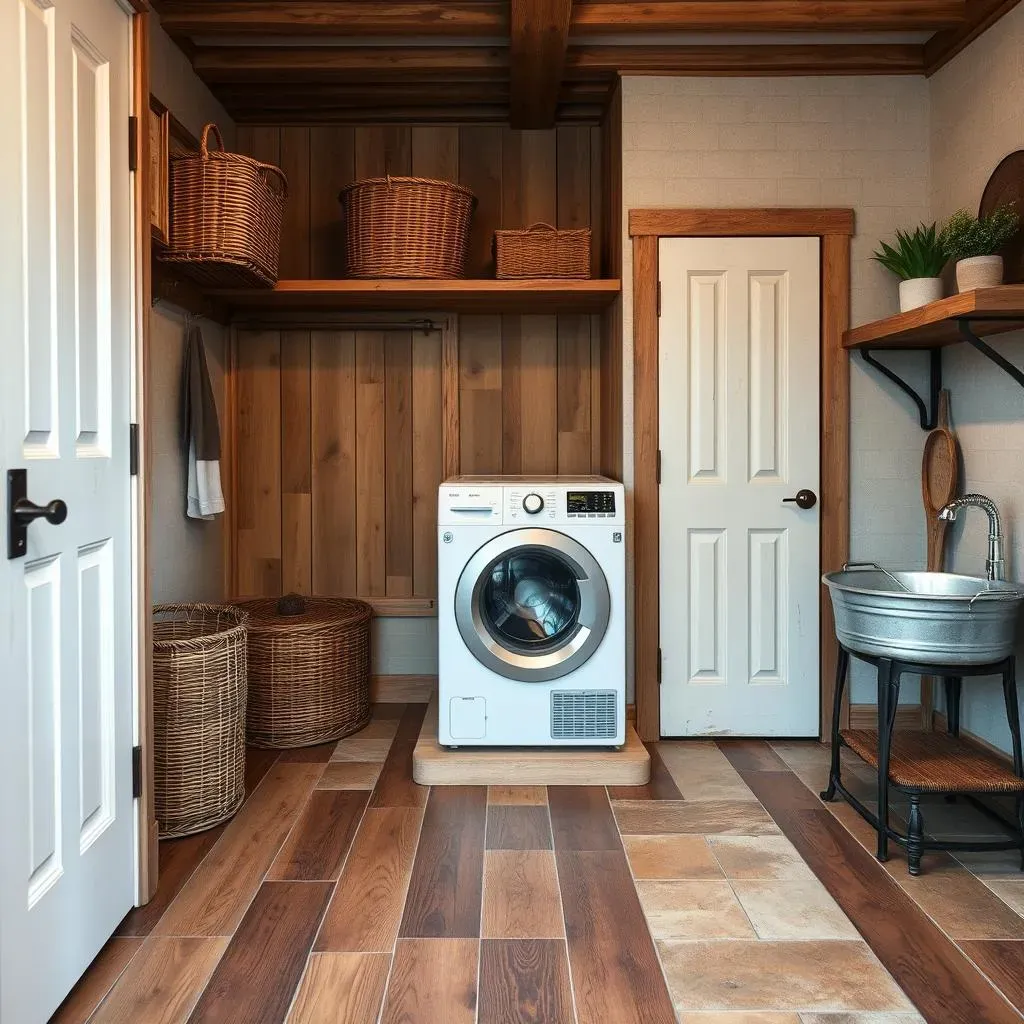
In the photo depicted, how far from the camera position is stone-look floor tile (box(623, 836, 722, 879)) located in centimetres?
243

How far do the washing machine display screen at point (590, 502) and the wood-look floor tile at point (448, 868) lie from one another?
3.07 feet

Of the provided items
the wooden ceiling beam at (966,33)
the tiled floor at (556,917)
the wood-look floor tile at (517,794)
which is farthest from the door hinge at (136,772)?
→ the wooden ceiling beam at (966,33)

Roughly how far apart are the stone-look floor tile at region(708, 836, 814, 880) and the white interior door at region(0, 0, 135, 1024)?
1.45 metres

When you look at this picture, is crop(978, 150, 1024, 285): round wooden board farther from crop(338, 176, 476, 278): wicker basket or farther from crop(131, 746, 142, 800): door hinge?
crop(131, 746, 142, 800): door hinge

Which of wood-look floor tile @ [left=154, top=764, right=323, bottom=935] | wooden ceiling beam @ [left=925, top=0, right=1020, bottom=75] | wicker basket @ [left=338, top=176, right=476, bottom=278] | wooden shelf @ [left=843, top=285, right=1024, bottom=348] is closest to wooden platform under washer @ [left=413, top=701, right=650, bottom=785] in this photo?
wood-look floor tile @ [left=154, top=764, right=323, bottom=935]

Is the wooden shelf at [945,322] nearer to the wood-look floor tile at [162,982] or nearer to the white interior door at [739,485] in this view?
the white interior door at [739,485]

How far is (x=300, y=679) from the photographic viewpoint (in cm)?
347

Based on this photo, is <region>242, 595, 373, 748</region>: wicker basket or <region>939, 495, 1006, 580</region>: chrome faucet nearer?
<region>939, 495, 1006, 580</region>: chrome faucet

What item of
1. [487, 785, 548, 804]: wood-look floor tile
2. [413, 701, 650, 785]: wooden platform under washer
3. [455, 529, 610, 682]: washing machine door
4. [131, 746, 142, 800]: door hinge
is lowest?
[487, 785, 548, 804]: wood-look floor tile

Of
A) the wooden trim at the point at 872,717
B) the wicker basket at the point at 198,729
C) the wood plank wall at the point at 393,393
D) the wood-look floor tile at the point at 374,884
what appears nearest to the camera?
the wood-look floor tile at the point at 374,884

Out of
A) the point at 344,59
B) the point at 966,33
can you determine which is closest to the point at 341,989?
the point at 344,59

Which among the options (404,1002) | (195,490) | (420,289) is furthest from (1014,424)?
(195,490)

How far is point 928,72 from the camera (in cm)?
343

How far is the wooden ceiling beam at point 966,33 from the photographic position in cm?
292
